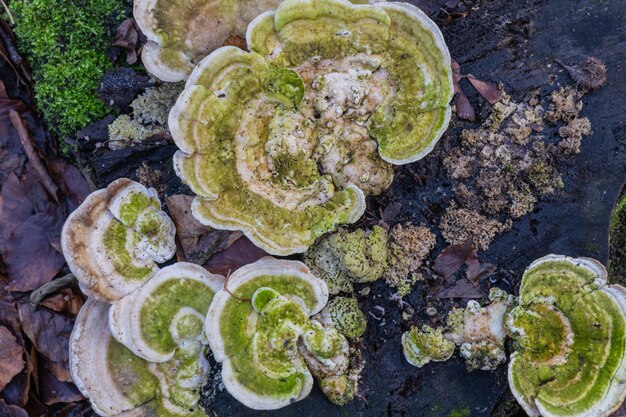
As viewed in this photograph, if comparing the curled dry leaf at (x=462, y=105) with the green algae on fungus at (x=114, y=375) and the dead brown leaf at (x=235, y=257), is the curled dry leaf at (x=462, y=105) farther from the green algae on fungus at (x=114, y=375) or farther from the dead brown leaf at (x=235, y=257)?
the green algae on fungus at (x=114, y=375)

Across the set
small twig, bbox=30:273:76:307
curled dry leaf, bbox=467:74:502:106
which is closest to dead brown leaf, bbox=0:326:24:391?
small twig, bbox=30:273:76:307

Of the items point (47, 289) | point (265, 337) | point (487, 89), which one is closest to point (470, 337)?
point (265, 337)

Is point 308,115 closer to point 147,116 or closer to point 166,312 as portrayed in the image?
point 147,116

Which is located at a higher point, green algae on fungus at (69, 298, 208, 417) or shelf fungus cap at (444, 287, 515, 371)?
shelf fungus cap at (444, 287, 515, 371)

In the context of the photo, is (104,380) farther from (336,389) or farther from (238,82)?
(238,82)

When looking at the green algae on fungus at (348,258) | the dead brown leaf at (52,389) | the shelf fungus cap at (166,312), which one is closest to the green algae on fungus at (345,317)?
the green algae on fungus at (348,258)

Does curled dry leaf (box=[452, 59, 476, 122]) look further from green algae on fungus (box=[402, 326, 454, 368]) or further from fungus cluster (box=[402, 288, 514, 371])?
green algae on fungus (box=[402, 326, 454, 368])
